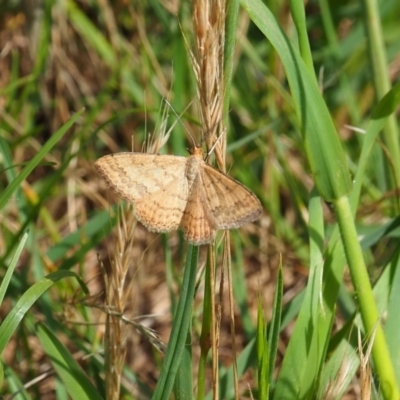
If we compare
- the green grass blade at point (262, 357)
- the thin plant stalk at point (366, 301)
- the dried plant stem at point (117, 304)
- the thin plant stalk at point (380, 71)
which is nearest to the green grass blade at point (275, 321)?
the green grass blade at point (262, 357)

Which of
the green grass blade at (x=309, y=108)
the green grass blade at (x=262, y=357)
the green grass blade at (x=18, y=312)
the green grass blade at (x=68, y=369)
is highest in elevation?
the green grass blade at (x=309, y=108)

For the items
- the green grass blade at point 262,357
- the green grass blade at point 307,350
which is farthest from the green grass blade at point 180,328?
the green grass blade at point 307,350

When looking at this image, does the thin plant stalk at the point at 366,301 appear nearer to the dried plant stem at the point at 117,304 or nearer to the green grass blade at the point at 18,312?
the dried plant stem at the point at 117,304

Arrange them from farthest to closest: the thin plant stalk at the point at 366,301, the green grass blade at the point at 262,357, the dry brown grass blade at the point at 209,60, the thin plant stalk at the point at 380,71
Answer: the thin plant stalk at the point at 380,71, the thin plant stalk at the point at 366,301, the green grass blade at the point at 262,357, the dry brown grass blade at the point at 209,60

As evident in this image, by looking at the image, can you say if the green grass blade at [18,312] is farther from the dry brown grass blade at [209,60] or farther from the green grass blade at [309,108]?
the green grass blade at [309,108]

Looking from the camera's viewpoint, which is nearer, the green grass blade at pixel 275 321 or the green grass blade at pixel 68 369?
the green grass blade at pixel 275 321

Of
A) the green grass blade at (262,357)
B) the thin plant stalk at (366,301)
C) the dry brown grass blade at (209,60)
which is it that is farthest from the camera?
the thin plant stalk at (366,301)

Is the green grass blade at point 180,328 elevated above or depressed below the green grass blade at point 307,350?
above

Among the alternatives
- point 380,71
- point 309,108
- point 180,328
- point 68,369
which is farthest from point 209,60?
point 380,71
